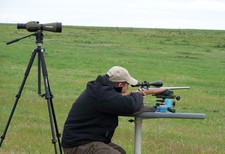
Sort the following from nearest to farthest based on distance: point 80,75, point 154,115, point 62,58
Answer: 1. point 154,115
2. point 80,75
3. point 62,58

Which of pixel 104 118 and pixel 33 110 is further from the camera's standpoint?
pixel 33 110

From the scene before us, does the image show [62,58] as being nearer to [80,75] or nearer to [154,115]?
[80,75]

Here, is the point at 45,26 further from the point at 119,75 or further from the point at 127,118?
the point at 127,118

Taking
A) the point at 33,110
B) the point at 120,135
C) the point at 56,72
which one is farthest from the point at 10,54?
the point at 120,135

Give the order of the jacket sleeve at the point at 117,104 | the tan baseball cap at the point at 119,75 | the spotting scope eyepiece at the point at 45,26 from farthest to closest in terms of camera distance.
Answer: the spotting scope eyepiece at the point at 45,26 < the tan baseball cap at the point at 119,75 < the jacket sleeve at the point at 117,104

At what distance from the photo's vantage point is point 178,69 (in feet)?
98.1

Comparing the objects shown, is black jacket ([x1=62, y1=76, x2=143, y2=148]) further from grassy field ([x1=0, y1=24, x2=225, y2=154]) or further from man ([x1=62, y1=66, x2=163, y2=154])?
grassy field ([x1=0, y1=24, x2=225, y2=154])

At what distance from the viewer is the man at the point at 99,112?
6.94 meters

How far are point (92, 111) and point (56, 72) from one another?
59.0 feet

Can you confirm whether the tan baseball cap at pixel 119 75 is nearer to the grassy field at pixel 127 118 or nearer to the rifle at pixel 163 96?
the rifle at pixel 163 96

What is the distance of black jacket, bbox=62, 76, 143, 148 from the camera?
6.93 metres

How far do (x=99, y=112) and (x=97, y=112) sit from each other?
24 millimetres

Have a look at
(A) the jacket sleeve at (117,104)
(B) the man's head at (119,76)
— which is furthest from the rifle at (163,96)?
(A) the jacket sleeve at (117,104)

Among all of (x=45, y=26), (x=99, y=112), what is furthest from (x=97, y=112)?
(x=45, y=26)
